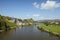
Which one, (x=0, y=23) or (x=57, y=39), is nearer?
(x=57, y=39)

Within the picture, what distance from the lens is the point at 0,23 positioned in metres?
47.4

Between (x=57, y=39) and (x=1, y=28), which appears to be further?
(x=1, y=28)

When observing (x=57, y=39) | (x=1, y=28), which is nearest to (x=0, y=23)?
(x=1, y=28)

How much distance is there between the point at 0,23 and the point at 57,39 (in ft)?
90.9

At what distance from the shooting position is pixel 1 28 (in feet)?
151

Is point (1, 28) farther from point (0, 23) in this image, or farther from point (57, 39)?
point (57, 39)

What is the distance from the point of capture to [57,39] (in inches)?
1023

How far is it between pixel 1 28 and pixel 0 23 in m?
2.51

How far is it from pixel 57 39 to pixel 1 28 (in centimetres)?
2594
